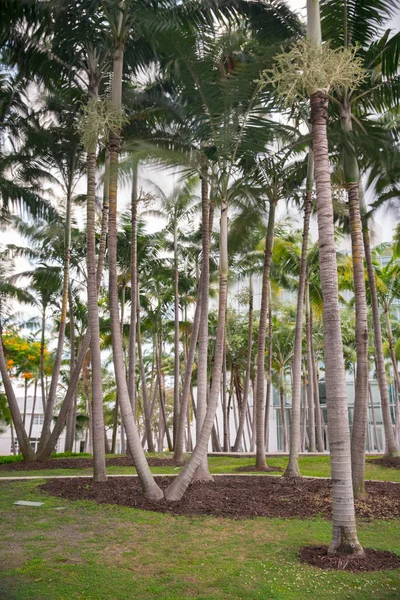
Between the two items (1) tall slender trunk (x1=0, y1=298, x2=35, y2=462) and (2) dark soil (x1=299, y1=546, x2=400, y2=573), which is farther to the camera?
(1) tall slender trunk (x1=0, y1=298, x2=35, y2=462)

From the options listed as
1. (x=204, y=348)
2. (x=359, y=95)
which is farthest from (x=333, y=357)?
(x=359, y=95)

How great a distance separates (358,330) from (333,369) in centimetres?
382

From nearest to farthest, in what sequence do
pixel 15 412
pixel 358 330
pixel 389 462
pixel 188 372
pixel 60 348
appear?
pixel 358 330 < pixel 188 372 < pixel 15 412 < pixel 389 462 < pixel 60 348

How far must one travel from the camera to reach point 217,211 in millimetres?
15406

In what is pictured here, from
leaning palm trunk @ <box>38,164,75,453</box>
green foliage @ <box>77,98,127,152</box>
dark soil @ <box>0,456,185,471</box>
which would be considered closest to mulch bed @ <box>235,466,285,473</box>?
dark soil @ <box>0,456,185,471</box>

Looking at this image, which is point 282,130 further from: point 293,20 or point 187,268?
point 187,268

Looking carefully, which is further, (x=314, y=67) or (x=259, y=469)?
(x=259, y=469)

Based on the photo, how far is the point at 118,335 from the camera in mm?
10000

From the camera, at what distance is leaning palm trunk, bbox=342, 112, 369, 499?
10.1 metres

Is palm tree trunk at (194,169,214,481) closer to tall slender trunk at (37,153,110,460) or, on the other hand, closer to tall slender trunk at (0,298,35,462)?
tall slender trunk at (37,153,110,460)

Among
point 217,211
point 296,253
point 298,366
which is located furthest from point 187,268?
point 298,366

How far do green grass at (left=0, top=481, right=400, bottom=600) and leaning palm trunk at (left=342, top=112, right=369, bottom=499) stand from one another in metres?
1.49

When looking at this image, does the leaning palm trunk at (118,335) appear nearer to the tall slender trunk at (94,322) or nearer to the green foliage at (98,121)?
the green foliage at (98,121)

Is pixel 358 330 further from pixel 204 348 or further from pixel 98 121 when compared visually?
pixel 98 121
